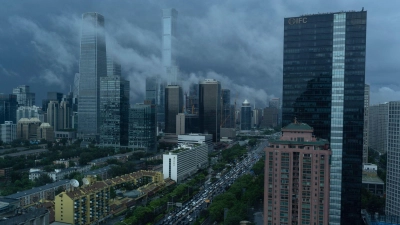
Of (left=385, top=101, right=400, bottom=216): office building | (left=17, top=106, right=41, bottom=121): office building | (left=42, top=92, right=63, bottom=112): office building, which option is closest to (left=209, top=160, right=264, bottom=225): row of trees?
(left=385, top=101, right=400, bottom=216): office building

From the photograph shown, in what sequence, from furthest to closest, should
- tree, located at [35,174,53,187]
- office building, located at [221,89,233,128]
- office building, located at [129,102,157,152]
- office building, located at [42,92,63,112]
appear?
office building, located at [42,92,63,112], office building, located at [221,89,233,128], office building, located at [129,102,157,152], tree, located at [35,174,53,187]

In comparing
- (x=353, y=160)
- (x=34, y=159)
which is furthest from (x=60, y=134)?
(x=353, y=160)

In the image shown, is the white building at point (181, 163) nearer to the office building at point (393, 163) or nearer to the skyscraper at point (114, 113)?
the skyscraper at point (114, 113)

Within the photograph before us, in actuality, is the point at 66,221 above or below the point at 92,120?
below

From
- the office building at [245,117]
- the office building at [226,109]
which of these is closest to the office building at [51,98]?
the office building at [226,109]

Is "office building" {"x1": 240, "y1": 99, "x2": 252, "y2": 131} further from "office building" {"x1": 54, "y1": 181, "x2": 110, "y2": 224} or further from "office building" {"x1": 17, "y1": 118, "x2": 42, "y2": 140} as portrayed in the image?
"office building" {"x1": 54, "y1": 181, "x2": 110, "y2": 224}

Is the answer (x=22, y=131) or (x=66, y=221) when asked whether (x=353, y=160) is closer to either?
(x=66, y=221)
